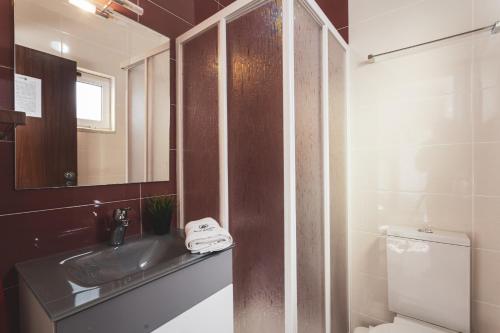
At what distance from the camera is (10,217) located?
0.89 m

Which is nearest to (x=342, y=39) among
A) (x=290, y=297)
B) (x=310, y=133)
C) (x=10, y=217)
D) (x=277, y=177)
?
(x=310, y=133)

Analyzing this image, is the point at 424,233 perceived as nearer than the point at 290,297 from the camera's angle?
No

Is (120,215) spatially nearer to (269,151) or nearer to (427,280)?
(269,151)

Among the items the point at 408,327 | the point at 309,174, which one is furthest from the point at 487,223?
the point at 309,174

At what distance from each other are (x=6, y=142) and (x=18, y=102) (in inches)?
6.2

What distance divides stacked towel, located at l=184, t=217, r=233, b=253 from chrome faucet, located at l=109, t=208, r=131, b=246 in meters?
0.32

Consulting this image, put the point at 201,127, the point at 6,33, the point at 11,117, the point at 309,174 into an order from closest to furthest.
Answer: the point at 11,117 < the point at 6,33 < the point at 309,174 < the point at 201,127

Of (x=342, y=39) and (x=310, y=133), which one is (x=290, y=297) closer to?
(x=310, y=133)

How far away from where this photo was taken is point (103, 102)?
3.78ft

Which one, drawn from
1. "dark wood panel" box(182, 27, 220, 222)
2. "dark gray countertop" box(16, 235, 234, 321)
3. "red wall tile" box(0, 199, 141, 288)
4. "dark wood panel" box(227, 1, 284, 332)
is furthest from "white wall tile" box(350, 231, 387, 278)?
"red wall tile" box(0, 199, 141, 288)

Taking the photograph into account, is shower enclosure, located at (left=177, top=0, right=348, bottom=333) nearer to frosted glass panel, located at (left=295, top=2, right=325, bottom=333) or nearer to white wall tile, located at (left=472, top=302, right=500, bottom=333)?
frosted glass panel, located at (left=295, top=2, right=325, bottom=333)

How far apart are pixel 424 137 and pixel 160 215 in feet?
5.05

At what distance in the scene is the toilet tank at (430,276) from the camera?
3.91ft

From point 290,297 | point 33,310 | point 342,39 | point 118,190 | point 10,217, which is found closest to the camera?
point 33,310
